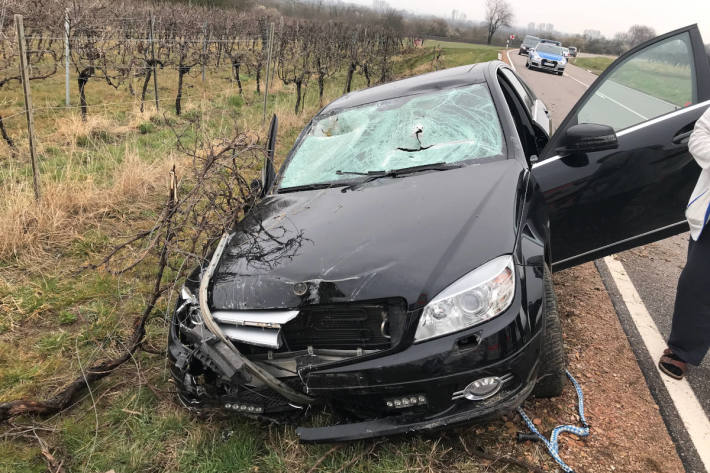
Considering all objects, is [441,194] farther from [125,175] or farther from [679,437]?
[125,175]

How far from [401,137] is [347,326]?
1.52 metres

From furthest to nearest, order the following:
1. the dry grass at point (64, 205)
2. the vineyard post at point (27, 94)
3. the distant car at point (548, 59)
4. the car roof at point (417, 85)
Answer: the distant car at point (548, 59) < the vineyard post at point (27, 94) < the dry grass at point (64, 205) < the car roof at point (417, 85)

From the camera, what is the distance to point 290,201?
2770 mm

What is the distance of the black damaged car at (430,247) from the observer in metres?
1.88

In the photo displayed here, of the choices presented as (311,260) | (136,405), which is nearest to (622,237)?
(311,260)

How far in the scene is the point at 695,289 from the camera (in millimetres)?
2625

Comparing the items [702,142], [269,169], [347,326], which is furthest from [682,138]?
[269,169]

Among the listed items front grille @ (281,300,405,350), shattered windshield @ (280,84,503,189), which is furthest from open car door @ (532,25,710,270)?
front grille @ (281,300,405,350)

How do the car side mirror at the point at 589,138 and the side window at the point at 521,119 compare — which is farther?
the side window at the point at 521,119

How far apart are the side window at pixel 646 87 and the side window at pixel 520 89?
2.35 feet

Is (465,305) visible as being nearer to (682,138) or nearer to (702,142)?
(702,142)

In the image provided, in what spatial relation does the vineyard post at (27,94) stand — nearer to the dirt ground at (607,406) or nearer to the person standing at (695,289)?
the dirt ground at (607,406)

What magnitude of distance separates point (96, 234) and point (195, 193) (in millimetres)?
2123

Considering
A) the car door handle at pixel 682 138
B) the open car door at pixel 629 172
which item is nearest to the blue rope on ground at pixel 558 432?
the open car door at pixel 629 172
